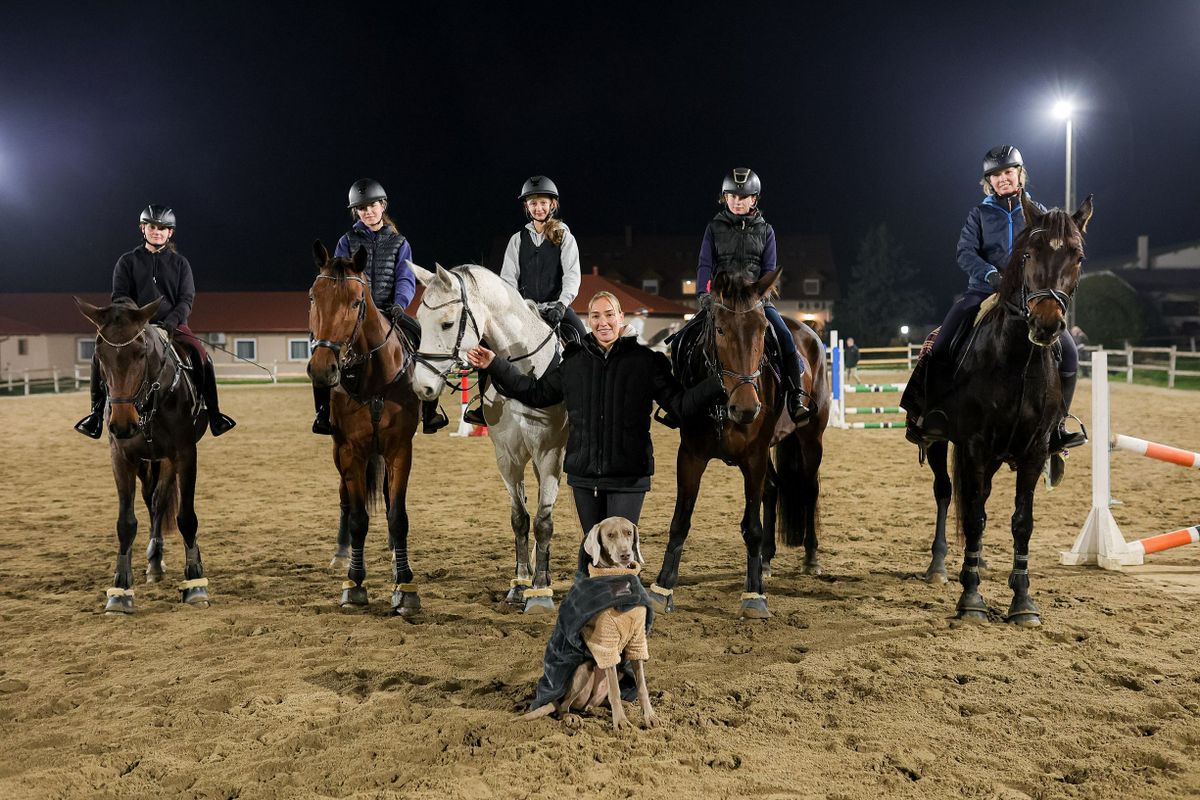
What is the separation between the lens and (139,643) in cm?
531

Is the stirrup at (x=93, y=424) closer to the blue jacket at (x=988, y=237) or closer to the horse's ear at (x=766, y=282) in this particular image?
the horse's ear at (x=766, y=282)

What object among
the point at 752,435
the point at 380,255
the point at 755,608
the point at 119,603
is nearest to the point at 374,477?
the point at 380,255

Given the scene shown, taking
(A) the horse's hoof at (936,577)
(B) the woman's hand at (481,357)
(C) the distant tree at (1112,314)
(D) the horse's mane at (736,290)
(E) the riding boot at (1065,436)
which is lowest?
(A) the horse's hoof at (936,577)

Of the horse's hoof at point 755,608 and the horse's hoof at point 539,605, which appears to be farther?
the horse's hoof at point 539,605

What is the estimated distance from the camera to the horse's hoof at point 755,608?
5742 mm

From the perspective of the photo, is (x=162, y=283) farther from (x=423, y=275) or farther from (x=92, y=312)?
(x=423, y=275)

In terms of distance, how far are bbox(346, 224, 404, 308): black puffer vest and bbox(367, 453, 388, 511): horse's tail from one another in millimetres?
1290

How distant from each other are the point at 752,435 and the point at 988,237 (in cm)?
245

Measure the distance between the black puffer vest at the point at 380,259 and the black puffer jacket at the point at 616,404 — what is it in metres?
2.16

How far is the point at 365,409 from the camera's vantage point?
600cm

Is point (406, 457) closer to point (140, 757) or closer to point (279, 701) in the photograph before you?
point (279, 701)

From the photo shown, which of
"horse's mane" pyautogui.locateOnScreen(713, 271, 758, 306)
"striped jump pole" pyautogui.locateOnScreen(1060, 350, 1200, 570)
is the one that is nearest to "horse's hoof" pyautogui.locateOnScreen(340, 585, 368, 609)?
"horse's mane" pyautogui.locateOnScreen(713, 271, 758, 306)

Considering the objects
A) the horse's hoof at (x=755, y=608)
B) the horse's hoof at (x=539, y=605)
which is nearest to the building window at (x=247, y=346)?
the horse's hoof at (x=539, y=605)

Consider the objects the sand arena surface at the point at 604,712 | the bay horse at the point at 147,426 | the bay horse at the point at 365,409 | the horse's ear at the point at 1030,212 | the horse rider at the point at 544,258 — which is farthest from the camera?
the horse rider at the point at 544,258
